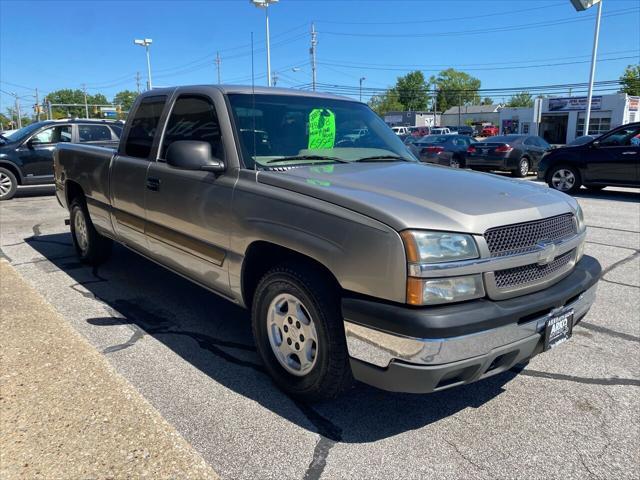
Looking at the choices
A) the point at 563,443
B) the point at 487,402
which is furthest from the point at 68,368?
the point at 563,443

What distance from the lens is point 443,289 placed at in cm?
244

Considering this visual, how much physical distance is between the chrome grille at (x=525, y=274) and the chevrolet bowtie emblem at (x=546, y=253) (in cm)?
4

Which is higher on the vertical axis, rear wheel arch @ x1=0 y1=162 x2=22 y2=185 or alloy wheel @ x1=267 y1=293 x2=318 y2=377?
rear wheel arch @ x1=0 y1=162 x2=22 y2=185

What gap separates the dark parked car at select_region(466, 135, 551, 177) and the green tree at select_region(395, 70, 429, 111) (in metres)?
119

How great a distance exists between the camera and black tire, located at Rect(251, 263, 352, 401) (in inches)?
108

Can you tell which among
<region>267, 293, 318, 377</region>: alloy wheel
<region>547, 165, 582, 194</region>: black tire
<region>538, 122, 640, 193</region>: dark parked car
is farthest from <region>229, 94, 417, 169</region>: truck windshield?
<region>547, 165, 582, 194</region>: black tire

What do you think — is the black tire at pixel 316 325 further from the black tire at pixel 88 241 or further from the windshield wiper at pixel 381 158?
the black tire at pixel 88 241

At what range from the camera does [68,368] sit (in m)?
3.47

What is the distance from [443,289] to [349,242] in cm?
51

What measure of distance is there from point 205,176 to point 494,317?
214cm

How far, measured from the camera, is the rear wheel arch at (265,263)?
2.85m

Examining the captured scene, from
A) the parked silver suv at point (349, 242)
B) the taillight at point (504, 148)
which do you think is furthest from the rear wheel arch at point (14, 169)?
the taillight at point (504, 148)

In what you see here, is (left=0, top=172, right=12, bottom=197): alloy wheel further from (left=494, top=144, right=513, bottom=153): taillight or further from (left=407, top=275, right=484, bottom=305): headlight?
(left=494, top=144, right=513, bottom=153): taillight

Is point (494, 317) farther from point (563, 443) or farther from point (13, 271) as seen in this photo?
point (13, 271)
